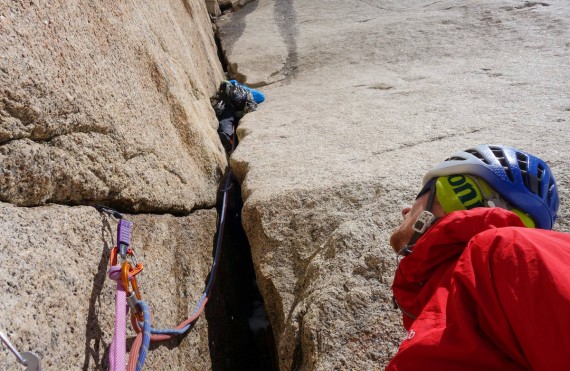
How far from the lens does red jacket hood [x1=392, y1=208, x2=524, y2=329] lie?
1481 mm

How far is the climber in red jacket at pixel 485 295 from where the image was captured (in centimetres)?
108

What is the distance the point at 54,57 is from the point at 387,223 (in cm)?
189

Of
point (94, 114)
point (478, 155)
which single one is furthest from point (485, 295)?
point (94, 114)

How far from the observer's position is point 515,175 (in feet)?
6.38

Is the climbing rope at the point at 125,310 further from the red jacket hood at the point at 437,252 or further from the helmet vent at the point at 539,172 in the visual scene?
the helmet vent at the point at 539,172

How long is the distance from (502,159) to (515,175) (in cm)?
11

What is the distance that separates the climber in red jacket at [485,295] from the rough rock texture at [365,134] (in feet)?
2.07

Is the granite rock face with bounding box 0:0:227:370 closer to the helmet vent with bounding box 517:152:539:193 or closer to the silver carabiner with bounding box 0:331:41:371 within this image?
the silver carabiner with bounding box 0:331:41:371

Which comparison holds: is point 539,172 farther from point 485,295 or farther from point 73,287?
point 73,287

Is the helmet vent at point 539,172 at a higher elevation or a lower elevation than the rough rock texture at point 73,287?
lower

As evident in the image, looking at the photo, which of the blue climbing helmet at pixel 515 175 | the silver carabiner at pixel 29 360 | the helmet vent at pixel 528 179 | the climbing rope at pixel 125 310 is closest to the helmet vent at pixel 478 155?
the blue climbing helmet at pixel 515 175

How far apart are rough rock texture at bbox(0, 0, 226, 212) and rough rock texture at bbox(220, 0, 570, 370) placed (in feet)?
1.96

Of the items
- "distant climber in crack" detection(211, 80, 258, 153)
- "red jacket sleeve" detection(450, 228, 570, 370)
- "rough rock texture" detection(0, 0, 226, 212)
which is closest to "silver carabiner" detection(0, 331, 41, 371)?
"rough rock texture" detection(0, 0, 226, 212)

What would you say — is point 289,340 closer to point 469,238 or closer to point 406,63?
point 469,238
